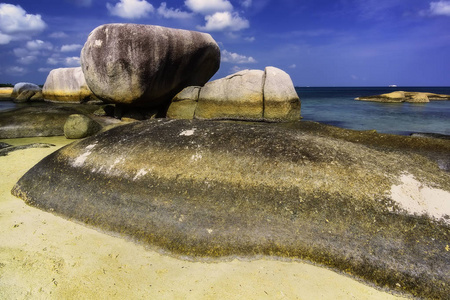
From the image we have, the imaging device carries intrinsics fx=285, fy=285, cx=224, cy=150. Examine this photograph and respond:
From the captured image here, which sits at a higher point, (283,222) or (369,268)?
(283,222)

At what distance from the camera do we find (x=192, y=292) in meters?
1.93

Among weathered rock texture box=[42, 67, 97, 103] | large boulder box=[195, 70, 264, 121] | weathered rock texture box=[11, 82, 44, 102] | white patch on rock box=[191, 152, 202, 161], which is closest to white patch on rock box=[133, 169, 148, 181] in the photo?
white patch on rock box=[191, 152, 202, 161]

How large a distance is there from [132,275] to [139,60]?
21.5ft

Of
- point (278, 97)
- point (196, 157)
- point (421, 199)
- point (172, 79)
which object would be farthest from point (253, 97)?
point (421, 199)

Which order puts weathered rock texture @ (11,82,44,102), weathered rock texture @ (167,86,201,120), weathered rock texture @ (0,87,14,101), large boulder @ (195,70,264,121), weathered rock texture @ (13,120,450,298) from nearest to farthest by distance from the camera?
1. weathered rock texture @ (13,120,450,298)
2. large boulder @ (195,70,264,121)
3. weathered rock texture @ (167,86,201,120)
4. weathered rock texture @ (11,82,44,102)
5. weathered rock texture @ (0,87,14,101)

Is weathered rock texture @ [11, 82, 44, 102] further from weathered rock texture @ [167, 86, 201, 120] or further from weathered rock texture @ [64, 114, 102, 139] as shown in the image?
weathered rock texture @ [167, 86, 201, 120]

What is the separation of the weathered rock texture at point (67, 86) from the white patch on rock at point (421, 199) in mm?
15724

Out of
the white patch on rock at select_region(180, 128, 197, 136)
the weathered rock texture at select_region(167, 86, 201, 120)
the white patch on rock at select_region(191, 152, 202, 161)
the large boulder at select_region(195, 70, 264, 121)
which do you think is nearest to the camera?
the white patch on rock at select_region(191, 152, 202, 161)

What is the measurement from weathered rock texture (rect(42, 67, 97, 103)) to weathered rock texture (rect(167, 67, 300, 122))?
32.7 feet

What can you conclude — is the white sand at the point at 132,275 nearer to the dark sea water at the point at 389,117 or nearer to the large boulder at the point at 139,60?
the large boulder at the point at 139,60

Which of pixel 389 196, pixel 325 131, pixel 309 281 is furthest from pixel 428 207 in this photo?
pixel 325 131

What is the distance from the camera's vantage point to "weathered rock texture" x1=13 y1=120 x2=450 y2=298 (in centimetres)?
207

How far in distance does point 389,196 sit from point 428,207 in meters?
0.28

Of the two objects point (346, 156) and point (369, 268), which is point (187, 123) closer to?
point (346, 156)
